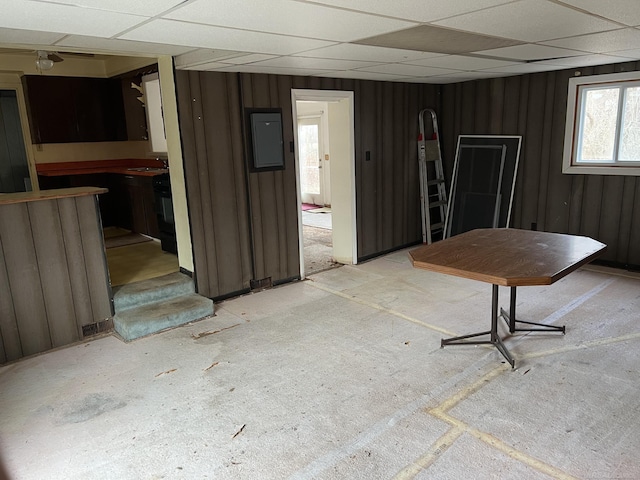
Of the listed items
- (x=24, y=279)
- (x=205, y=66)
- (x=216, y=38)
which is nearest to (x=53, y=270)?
(x=24, y=279)

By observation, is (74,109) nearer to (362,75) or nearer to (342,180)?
(342,180)

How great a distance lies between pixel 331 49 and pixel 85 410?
2969mm

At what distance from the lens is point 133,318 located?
3883 mm

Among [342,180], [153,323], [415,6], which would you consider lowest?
[153,323]

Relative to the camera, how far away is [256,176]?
4703 mm

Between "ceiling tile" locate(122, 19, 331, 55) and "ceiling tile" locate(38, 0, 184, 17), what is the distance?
223 mm

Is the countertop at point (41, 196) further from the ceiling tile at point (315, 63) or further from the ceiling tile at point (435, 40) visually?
the ceiling tile at point (435, 40)

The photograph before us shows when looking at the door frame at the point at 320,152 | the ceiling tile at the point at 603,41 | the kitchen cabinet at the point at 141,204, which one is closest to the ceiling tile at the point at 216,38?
the ceiling tile at the point at 603,41

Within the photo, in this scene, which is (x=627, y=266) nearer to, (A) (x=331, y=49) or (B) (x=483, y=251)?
(B) (x=483, y=251)

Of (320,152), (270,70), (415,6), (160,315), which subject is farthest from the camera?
(320,152)

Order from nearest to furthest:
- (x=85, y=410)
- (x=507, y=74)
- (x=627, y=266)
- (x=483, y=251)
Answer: (x=85, y=410)
(x=483, y=251)
(x=627, y=266)
(x=507, y=74)

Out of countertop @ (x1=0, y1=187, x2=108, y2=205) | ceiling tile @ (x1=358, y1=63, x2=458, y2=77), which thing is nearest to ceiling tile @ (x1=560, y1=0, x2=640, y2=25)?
ceiling tile @ (x1=358, y1=63, x2=458, y2=77)

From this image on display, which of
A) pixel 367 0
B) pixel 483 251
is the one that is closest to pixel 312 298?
pixel 483 251

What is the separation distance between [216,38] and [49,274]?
226 centimetres
